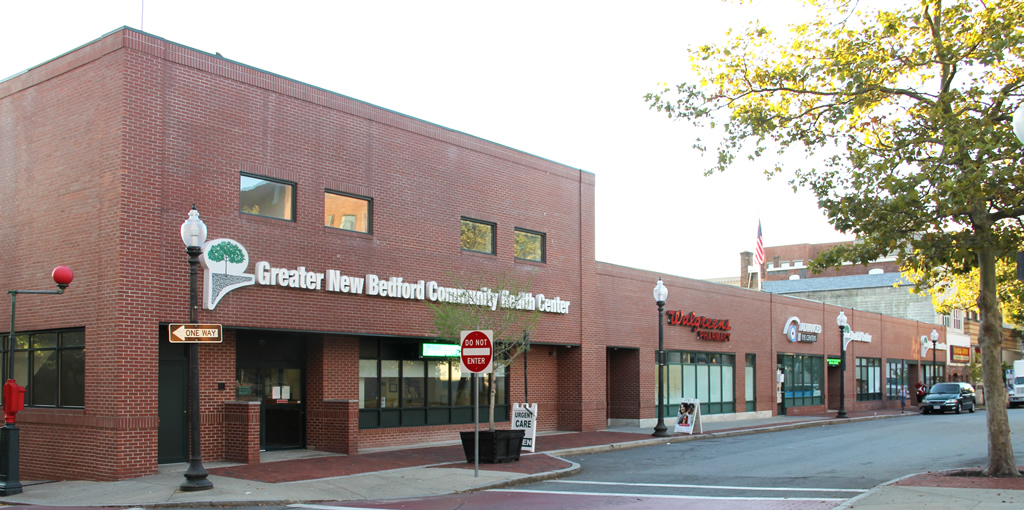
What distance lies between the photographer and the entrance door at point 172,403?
17.8m

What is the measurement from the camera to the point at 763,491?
14.8 m

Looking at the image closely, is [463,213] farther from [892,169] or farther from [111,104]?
[892,169]

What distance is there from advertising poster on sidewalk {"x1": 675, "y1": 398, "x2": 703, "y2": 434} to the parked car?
23384 mm

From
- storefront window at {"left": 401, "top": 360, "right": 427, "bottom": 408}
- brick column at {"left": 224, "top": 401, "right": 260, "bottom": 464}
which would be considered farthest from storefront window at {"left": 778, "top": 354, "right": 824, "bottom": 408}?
brick column at {"left": 224, "top": 401, "right": 260, "bottom": 464}

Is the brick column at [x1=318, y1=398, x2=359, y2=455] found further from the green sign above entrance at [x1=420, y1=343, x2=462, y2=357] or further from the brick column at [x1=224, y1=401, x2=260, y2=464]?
the green sign above entrance at [x1=420, y1=343, x2=462, y2=357]

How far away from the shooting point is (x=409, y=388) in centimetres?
2294

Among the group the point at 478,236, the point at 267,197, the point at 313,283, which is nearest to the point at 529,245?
the point at 478,236

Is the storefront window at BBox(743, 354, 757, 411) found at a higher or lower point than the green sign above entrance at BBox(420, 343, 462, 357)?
lower

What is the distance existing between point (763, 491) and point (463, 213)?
11687 millimetres

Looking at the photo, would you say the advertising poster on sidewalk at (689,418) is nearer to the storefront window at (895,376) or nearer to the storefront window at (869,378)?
the storefront window at (869,378)

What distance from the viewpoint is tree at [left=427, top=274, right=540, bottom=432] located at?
19.6 meters

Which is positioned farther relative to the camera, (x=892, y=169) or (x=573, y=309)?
(x=573, y=309)

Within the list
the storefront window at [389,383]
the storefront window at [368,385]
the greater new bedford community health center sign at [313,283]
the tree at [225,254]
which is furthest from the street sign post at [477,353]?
the storefront window at [389,383]

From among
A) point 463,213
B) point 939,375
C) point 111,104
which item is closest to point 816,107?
point 463,213
